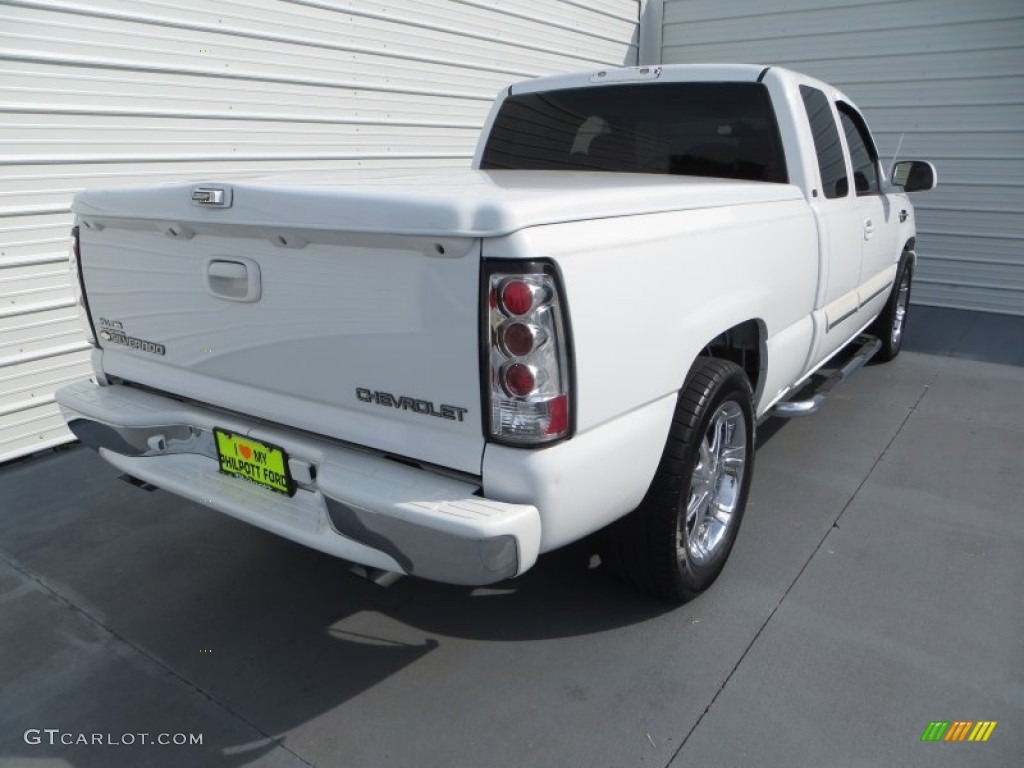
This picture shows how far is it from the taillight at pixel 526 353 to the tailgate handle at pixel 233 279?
30.8 inches

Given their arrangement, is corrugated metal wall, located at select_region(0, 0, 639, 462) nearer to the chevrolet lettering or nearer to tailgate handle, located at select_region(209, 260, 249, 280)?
tailgate handle, located at select_region(209, 260, 249, 280)

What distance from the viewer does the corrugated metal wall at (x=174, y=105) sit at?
415 cm

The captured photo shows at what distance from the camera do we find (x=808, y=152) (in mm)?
3441

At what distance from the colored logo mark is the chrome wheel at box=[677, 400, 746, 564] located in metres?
0.86

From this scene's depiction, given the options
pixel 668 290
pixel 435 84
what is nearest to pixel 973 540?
pixel 668 290

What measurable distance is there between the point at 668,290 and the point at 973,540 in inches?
82.7

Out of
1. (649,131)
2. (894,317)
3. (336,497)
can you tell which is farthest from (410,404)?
(894,317)

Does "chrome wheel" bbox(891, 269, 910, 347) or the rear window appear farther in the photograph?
"chrome wheel" bbox(891, 269, 910, 347)

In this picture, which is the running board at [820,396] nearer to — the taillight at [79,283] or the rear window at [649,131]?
the rear window at [649,131]

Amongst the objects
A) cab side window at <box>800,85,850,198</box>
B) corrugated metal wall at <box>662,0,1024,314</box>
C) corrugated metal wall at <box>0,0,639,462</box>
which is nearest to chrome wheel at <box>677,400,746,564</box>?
cab side window at <box>800,85,850,198</box>

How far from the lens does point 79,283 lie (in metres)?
2.79

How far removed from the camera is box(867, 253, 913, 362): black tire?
5758mm

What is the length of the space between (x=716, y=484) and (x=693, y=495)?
216mm

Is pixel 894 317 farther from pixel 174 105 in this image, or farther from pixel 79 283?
pixel 79 283
